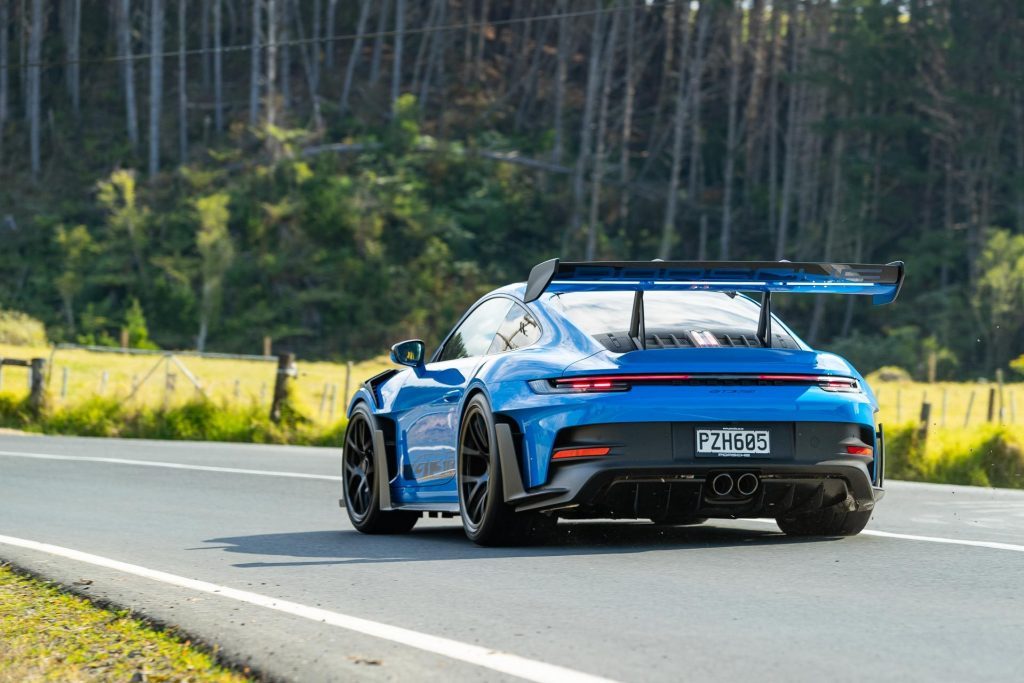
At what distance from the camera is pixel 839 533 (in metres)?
9.22

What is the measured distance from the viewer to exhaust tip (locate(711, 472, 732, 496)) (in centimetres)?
820

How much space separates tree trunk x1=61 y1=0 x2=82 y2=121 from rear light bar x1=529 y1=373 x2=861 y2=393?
74.0 meters

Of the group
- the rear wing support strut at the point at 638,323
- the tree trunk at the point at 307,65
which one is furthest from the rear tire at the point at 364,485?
the tree trunk at the point at 307,65

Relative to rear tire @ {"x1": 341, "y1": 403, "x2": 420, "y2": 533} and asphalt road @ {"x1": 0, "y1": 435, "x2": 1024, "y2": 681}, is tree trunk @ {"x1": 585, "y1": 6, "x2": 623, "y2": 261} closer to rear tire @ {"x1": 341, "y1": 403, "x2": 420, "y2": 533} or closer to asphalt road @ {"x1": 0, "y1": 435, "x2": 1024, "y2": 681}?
rear tire @ {"x1": 341, "y1": 403, "x2": 420, "y2": 533}

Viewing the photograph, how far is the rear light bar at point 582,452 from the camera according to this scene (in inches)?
323

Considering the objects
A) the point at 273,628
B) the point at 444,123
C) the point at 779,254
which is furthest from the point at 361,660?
the point at 444,123

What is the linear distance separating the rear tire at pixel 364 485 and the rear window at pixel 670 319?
1850 millimetres

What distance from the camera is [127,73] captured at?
76.7 m

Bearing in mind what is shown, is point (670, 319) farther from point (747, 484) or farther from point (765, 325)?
point (747, 484)

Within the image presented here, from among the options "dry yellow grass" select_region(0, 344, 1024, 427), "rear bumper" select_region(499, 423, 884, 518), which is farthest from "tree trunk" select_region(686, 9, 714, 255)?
"rear bumper" select_region(499, 423, 884, 518)

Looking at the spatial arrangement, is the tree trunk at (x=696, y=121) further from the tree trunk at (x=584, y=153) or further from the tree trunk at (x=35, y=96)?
the tree trunk at (x=35, y=96)

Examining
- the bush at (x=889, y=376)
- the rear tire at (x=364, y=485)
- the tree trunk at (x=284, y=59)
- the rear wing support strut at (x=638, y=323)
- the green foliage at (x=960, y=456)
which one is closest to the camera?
the rear wing support strut at (x=638, y=323)

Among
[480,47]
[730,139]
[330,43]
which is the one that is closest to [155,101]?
[330,43]

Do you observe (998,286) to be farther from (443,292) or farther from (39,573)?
(39,573)
